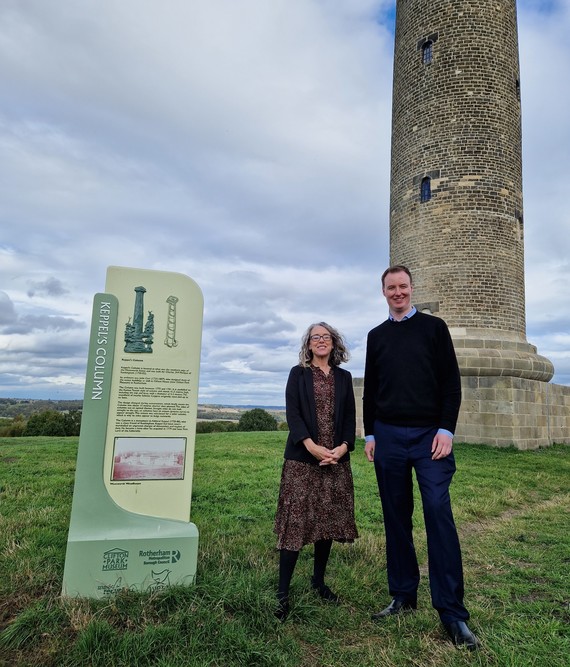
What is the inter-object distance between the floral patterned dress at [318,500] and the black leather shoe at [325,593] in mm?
423

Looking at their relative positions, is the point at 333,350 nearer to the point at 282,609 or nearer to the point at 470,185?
the point at 282,609

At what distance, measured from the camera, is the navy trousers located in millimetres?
3291

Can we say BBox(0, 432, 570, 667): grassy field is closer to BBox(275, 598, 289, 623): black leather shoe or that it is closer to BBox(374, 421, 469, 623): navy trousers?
BBox(275, 598, 289, 623): black leather shoe

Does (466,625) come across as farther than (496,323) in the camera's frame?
No

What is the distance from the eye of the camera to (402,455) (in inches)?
142

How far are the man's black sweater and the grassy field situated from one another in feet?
4.57

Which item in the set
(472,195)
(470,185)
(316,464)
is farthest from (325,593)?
(470,185)

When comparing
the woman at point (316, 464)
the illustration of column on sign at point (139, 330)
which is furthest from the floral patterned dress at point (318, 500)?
the illustration of column on sign at point (139, 330)

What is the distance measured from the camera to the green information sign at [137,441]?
12.4ft

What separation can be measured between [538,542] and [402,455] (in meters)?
3.15

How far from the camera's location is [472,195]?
14219mm

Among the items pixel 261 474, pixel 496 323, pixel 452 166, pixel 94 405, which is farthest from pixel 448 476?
pixel 452 166

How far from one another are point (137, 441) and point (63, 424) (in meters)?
17.2

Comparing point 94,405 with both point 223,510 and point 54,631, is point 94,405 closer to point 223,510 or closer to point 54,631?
point 54,631
